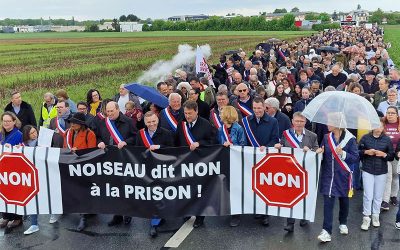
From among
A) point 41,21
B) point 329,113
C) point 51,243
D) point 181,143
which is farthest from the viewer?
point 41,21

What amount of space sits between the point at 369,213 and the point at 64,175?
4.33 metres

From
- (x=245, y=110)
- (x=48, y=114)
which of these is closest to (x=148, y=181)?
(x=245, y=110)

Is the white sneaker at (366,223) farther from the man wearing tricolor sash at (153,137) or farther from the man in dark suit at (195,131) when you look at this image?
the man wearing tricolor sash at (153,137)

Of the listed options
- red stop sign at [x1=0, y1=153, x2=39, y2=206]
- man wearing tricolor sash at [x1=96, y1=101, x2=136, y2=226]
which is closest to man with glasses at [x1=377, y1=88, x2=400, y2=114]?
man wearing tricolor sash at [x1=96, y1=101, x2=136, y2=226]

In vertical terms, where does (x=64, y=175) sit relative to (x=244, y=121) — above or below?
below

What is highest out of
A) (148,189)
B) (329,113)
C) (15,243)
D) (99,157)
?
(329,113)

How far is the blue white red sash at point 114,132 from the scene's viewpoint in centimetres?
714

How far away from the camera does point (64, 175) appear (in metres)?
6.70

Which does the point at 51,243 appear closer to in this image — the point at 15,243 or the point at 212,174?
the point at 15,243

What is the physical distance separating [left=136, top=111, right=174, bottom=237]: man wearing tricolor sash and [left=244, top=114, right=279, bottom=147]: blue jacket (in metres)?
1.32

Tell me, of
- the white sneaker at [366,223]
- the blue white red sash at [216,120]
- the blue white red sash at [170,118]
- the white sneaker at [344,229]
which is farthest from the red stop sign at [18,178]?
the white sneaker at [366,223]

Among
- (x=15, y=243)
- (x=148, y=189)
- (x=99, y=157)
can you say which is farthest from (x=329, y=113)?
(x=15, y=243)

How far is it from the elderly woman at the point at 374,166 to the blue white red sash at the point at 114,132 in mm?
3498

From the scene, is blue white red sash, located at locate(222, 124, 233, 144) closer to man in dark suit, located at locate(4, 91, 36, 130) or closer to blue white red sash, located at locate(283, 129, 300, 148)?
blue white red sash, located at locate(283, 129, 300, 148)
